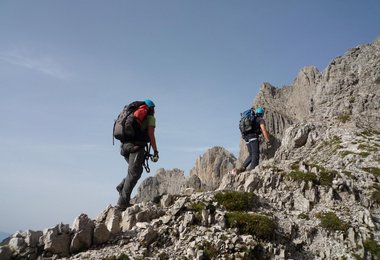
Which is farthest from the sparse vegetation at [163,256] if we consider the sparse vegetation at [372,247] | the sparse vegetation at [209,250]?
the sparse vegetation at [372,247]

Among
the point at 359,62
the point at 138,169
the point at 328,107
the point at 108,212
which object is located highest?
the point at 359,62

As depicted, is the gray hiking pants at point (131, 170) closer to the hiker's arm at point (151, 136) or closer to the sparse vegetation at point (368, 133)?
the hiker's arm at point (151, 136)

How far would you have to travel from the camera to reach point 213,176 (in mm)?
148000

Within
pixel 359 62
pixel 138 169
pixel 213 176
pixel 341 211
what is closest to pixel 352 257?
pixel 341 211

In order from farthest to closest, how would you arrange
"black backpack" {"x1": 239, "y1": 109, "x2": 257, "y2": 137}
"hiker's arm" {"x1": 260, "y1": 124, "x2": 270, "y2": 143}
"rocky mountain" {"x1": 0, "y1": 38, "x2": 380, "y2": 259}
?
"black backpack" {"x1": 239, "y1": 109, "x2": 257, "y2": 137} → "hiker's arm" {"x1": 260, "y1": 124, "x2": 270, "y2": 143} → "rocky mountain" {"x1": 0, "y1": 38, "x2": 380, "y2": 259}

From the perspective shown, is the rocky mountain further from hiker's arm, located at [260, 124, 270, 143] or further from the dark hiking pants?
hiker's arm, located at [260, 124, 270, 143]

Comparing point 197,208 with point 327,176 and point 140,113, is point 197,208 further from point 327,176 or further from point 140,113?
point 327,176

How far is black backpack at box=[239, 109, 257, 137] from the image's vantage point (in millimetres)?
20719

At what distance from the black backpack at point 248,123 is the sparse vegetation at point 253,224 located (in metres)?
9.00

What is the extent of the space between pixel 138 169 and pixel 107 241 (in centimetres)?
297

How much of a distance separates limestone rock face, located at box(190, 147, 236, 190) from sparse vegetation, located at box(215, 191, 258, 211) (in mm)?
130277

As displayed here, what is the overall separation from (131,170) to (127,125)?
1.78 m

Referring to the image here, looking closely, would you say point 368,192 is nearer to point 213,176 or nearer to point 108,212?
point 108,212

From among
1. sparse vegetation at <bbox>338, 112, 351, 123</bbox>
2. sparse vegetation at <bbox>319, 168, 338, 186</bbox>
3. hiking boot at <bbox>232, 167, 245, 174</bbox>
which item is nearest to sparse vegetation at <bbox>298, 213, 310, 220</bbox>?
sparse vegetation at <bbox>319, 168, 338, 186</bbox>
